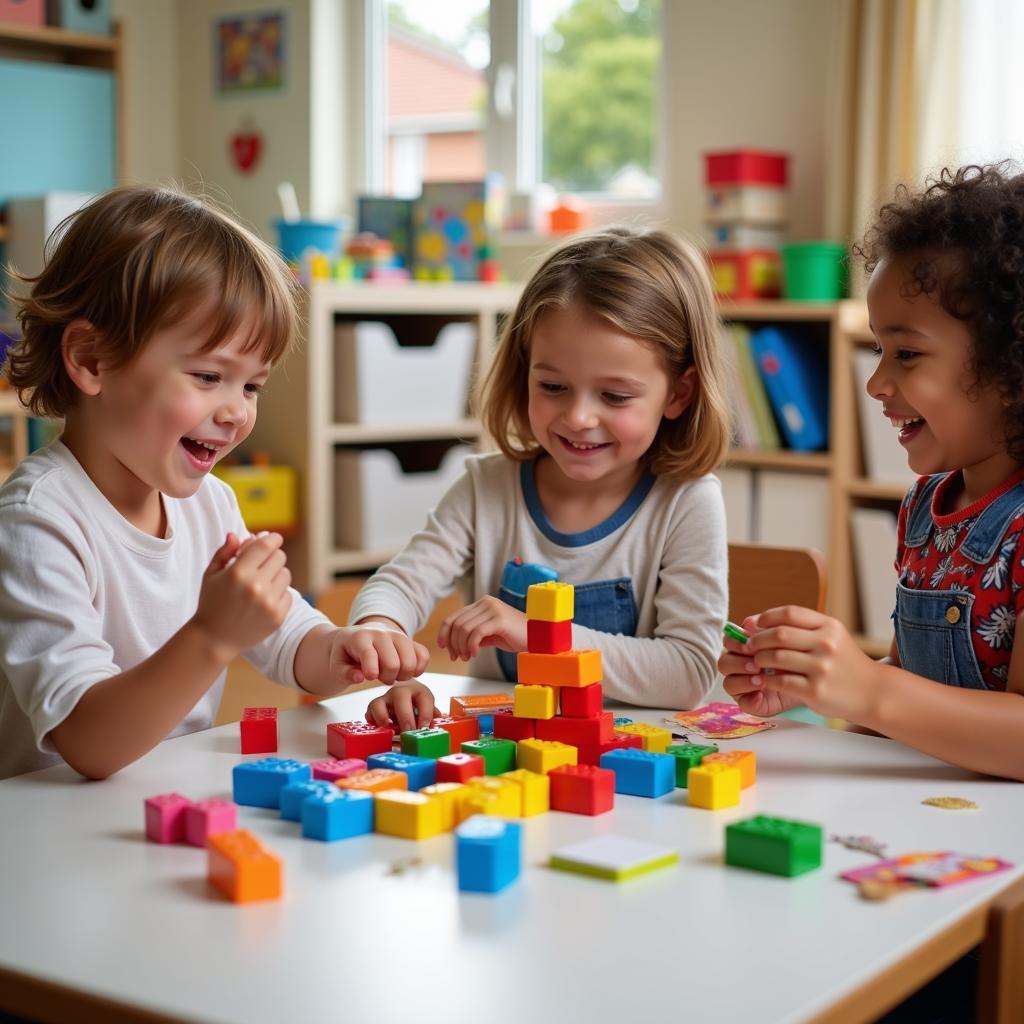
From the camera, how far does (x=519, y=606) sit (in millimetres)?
1500

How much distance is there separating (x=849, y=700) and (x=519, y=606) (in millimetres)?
491

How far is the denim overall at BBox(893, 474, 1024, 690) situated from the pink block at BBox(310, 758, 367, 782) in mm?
559

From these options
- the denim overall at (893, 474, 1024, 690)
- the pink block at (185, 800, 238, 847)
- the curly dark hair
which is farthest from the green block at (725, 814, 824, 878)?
the curly dark hair

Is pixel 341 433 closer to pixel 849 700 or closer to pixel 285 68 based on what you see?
pixel 285 68

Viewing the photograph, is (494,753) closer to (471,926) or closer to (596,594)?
(471,926)

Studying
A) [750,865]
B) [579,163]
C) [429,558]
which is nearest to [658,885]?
[750,865]

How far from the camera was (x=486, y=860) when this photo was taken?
2.65ft

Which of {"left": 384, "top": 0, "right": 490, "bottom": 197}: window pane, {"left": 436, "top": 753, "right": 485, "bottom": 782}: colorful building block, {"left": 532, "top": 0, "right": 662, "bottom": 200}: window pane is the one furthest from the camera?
{"left": 384, "top": 0, "right": 490, "bottom": 197}: window pane

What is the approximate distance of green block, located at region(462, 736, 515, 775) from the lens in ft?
3.42

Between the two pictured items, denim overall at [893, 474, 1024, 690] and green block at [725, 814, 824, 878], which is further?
denim overall at [893, 474, 1024, 690]

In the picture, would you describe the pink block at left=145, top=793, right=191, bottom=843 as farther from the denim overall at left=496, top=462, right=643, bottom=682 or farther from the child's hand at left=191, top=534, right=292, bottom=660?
the denim overall at left=496, top=462, right=643, bottom=682

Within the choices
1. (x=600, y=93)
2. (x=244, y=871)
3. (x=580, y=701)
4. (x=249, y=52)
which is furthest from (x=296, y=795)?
(x=249, y=52)

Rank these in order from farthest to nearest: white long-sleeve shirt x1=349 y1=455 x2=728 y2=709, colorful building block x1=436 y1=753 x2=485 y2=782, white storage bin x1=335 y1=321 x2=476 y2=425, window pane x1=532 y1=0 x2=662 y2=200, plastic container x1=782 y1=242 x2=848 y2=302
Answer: window pane x1=532 y1=0 x2=662 y2=200 < white storage bin x1=335 y1=321 x2=476 y2=425 < plastic container x1=782 y1=242 x2=848 y2=302 < white long-sleeve shirt x1=349 y1=455 x2=728 y2=709 < colorful building block x1=436 y1=753 x2=485 y2=782

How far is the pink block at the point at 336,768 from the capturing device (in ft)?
3.30
